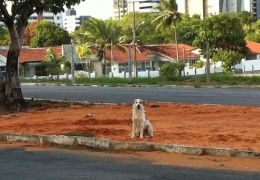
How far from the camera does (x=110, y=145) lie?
37.9 ft

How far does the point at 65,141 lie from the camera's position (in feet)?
40.4

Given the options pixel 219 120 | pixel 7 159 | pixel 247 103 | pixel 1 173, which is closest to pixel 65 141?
pixel 7 159

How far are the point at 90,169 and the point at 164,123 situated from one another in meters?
6.09

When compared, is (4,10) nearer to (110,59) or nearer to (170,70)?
(170,70)

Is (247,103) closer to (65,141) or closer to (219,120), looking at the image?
(219,120)

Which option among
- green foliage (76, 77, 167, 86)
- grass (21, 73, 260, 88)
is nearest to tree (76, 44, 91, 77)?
grass (21, 73, 260, 88)

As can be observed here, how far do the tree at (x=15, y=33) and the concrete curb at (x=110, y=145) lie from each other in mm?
7799

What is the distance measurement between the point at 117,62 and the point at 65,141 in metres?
54.2

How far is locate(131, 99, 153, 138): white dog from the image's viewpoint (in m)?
11.8

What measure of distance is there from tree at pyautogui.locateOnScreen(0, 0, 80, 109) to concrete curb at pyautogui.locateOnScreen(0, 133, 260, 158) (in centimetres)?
780

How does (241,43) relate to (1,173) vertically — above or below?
above

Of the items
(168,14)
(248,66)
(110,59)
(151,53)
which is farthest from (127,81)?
(151,53)

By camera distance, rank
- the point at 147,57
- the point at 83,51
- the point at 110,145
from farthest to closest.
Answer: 1. the point at 147,57
2. the point at 83,51
3. the point at 110,145

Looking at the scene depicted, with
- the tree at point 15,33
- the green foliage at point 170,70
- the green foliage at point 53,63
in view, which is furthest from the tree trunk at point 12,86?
the green foliage at point 53,63
